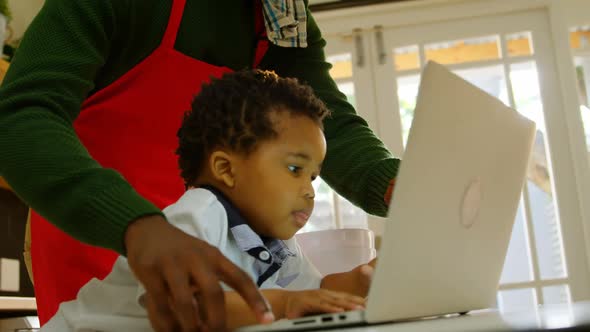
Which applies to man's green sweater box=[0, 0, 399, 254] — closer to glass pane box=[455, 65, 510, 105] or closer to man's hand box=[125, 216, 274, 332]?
man's hand box=[125, 216, 274, 332]

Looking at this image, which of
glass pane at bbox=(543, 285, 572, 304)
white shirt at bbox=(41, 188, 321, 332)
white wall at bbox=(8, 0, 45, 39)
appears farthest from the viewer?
white wall at bbox=(8, 0, 45, 39)

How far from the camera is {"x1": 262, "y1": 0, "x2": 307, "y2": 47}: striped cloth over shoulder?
1.13 metres

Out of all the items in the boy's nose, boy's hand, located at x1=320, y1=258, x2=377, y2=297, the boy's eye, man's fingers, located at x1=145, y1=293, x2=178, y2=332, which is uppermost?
the boy's eye

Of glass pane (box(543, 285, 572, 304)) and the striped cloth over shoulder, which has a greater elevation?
the striped cloth over shoulder

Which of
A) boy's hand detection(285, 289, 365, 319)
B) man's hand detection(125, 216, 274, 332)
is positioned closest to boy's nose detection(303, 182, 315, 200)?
boy's hand detection(285, 289, 365, 319)

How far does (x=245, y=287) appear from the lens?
0.57m

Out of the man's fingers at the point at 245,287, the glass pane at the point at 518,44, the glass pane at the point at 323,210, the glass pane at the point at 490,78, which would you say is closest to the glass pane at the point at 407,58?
the glass pane at the point at 490,78

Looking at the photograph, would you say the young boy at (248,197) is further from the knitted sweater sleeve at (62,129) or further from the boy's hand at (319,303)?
the knitted sweater sleeve at (62,129)

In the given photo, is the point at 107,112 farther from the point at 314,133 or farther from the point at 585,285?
the point at 585,285

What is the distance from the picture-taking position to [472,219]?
2.38 ft

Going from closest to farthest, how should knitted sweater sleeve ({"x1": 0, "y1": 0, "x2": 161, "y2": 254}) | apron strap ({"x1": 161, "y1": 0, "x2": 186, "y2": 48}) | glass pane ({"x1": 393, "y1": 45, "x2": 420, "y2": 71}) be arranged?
knitted sweater sleeve ({"x1": 0, "y1": 0, "x2": 161, "y2": 254}) → apron strap ({"x1": 161, "y1": 0, "x2": 186, "y2": 48}) → glass pane ({"x1": 393, "y1": 45, "x2": 420, "y2": 71})

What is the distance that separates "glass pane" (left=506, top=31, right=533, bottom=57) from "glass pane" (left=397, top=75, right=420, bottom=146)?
398mm

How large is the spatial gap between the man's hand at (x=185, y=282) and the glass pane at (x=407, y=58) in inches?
95.9

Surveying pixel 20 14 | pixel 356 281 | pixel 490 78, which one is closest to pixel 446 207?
pixel 356 281
